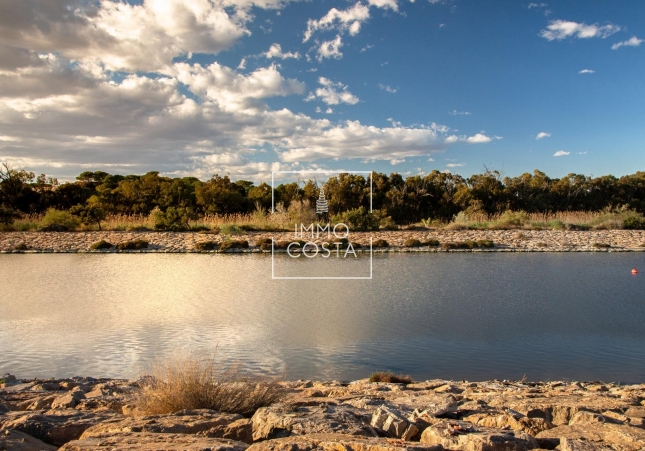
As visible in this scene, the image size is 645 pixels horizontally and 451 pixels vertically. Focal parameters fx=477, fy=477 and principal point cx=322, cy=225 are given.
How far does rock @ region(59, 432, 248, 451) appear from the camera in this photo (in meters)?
2.37

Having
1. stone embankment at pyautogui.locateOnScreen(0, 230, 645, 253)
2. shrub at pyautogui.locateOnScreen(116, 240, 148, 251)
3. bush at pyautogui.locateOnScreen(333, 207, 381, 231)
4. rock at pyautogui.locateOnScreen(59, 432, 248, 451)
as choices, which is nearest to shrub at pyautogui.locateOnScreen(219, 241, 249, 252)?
stone embankment at pyautogui.locateOnScreen(0, 230, 645, 253)

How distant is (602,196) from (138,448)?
37993 millimetres

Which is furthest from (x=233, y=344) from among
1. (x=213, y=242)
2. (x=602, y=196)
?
(x=602, y=196)

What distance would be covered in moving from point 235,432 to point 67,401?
1.65 meters

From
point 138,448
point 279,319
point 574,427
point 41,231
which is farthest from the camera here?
point 41,231

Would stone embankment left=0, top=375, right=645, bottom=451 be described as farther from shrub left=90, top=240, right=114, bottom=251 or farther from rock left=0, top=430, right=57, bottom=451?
shrub left=90, top=240, right=114, bottom=251

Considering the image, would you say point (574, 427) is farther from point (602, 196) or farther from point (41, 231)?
point (602, 196)

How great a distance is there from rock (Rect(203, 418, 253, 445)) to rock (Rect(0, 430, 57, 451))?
846 millimetres

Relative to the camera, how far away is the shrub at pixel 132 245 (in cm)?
1889

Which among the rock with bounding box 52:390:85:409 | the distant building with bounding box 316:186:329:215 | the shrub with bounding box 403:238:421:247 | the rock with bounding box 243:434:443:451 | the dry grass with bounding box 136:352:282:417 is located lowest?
the rock with bounding box 52:390:85:409

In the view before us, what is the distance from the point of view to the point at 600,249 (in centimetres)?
1823

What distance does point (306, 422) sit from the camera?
283 cm

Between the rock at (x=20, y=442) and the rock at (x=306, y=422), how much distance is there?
114 cm

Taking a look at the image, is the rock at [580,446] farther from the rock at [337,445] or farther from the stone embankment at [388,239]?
the stone embankment at [388,239]
